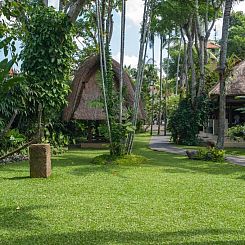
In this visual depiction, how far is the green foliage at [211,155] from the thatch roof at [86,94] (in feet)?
13.7

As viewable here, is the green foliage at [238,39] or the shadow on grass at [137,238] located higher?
the green foliage at [238,39]

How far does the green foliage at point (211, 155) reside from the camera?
11766 mm

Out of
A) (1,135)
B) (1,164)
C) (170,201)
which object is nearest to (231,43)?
(1,164)

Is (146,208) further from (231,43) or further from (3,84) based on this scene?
(231,43)

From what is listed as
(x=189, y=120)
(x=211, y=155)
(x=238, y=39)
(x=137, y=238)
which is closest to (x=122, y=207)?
(x=137, y=238)

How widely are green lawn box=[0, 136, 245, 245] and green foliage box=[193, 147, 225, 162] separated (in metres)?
2.45

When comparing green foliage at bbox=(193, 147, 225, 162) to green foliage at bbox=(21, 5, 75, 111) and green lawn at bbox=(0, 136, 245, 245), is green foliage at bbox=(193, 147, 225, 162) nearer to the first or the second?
green lawn at bbox=(0, 136, 245, 245)

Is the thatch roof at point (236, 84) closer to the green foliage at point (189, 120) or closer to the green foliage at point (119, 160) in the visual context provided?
the green foliage at point (189, 120)

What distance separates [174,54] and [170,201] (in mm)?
43372

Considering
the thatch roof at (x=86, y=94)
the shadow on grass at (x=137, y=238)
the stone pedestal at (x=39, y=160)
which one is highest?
the thatch roof at (x=86, y=94)

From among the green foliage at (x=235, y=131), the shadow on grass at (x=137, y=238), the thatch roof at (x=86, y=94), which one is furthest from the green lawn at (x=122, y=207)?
the thatch roof at (x=86, y=94)

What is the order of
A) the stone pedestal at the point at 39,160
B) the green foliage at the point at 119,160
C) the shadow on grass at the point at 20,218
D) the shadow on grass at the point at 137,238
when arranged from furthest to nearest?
the green foliage at the point at 119,160, the stone pedestal at the point at 39,160, the shadow on grass at the point at 20,218, the shadow on grass at the point at 137,238

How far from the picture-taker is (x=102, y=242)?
4.07 metres

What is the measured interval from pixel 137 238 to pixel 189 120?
1508cm
